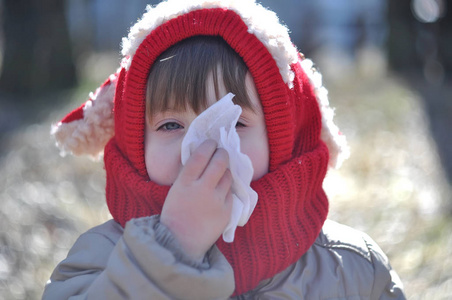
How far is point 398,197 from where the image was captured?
4.55 m

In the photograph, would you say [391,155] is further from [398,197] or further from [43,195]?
[43,195]

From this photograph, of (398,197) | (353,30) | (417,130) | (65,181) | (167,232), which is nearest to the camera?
(167,232)

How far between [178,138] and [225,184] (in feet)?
0.77

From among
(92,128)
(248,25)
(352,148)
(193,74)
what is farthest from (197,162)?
(352,148)

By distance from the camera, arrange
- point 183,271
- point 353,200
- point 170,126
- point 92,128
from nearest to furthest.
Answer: point 183,271 → point 170,126 → point 92,128 → point 353,200

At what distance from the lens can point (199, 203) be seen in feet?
5.32

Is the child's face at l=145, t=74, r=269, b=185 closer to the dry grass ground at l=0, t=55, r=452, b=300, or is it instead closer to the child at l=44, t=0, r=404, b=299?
the child at l=44, t=0, r=404, b=299

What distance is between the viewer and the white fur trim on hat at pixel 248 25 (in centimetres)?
192

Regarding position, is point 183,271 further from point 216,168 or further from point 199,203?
point 216,168

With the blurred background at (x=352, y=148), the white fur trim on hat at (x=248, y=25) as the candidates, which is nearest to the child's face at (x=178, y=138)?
the white fur trim on hat at (x=248, y=25)

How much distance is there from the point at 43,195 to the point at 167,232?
3.34m

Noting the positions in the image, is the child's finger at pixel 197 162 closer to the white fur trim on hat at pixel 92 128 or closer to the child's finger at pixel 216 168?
the child's finger at pixel 216 168

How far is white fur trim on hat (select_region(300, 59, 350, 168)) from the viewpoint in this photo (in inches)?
86.7

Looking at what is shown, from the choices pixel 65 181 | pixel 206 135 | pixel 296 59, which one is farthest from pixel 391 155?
pixel 206 135
